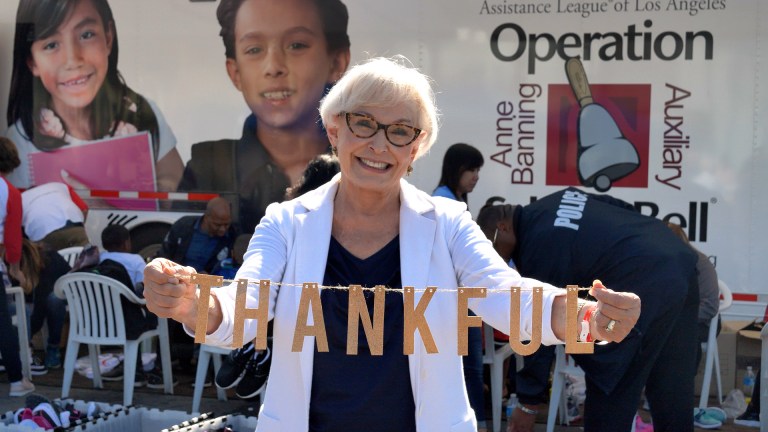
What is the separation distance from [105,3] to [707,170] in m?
4.80

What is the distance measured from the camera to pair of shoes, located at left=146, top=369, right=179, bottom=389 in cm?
631

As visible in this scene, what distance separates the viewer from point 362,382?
206 centimetres

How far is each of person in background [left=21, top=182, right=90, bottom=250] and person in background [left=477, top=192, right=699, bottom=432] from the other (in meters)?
4.14

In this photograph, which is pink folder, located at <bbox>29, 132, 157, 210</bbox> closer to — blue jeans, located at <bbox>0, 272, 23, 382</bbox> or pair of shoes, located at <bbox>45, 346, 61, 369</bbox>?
pair of shoes, located at <bbox>45, 346, 61, 369</bbox>

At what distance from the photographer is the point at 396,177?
2172mm

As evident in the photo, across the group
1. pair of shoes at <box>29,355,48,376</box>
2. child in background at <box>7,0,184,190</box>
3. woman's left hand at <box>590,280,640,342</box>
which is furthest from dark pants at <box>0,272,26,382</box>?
woman's left hand at <box>590,280,640,342</box>

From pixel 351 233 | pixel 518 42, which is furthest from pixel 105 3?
pixel 351 233

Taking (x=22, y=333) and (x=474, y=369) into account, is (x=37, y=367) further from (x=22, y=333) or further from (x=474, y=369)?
(x=474, y=369)

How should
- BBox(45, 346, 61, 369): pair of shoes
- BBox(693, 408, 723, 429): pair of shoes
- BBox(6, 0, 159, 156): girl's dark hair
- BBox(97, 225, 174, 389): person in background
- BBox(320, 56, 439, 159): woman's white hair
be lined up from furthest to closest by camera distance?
1. BBox(6, 0, 159, 156): girl's dark hair
2. BBox(45, 346, 61, 369): pair of shoes
3. BBox(97, 225, 174, 389): person in background
4. BBox(693, 408, 723, 429): pair of shoes
5. BBox(320, 56, 439, 159): woman's white hair

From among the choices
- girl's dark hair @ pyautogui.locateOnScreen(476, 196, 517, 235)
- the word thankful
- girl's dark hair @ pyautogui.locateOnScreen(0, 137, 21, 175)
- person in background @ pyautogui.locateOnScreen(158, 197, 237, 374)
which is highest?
girl's dark hair @ pyautogui.locateOnScreen(0, 137, 21, 175)

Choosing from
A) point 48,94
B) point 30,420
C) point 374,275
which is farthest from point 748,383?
point 48,94

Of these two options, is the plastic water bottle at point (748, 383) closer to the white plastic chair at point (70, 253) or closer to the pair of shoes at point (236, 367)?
the pair of shoes at point (236, 367)

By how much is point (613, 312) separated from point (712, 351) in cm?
411

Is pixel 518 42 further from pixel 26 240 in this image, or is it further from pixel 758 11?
pixel 26 240
